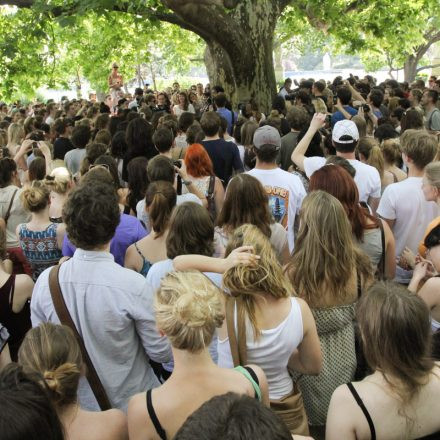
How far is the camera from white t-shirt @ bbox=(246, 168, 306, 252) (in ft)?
16.4

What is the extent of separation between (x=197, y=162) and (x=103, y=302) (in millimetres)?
2910

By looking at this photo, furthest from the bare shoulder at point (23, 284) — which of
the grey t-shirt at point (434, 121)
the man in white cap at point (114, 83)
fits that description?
the man in white cap at point (114, 83)

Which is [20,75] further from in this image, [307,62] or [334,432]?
[307,62]

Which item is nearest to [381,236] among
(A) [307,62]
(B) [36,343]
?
(B) [36,343]

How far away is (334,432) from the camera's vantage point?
2.24 meters

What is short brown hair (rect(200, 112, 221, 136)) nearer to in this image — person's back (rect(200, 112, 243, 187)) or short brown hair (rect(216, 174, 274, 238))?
person's back (rect(200, 112, 243, 187))

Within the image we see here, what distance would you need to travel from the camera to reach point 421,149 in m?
4.62

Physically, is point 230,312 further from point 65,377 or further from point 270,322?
point 65,377

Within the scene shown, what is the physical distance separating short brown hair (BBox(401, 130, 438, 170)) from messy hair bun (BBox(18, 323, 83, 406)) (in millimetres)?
3299

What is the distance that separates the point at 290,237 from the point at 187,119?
394 centimetres

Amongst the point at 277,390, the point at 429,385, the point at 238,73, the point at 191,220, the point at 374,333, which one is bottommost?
the point at 277,390

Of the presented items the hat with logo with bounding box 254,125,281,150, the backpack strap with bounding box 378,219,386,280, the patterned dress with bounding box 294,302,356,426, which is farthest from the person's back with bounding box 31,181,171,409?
the hat with logo with bounding box 254,125,281,150

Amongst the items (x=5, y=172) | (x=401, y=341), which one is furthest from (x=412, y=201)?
(x=5, y=172)

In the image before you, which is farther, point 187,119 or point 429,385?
point 187,119
